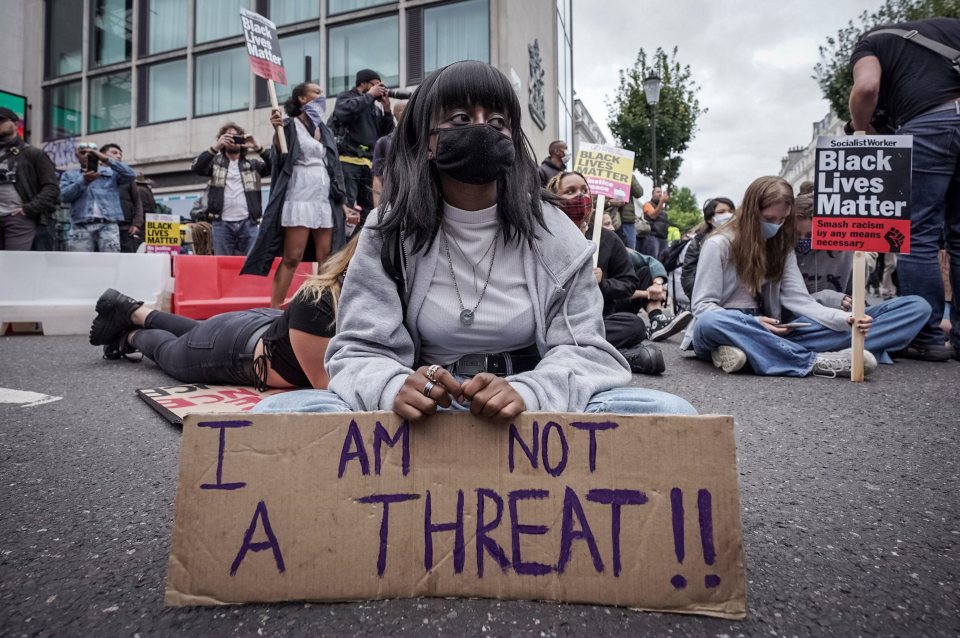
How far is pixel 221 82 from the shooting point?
1770 cm

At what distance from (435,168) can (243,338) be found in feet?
6.13

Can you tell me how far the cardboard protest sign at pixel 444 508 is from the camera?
1.13m

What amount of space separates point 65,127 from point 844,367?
2515 centimetres

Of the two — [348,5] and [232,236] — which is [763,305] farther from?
[348,5]

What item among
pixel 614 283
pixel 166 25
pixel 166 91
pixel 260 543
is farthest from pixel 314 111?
pixel 166 25

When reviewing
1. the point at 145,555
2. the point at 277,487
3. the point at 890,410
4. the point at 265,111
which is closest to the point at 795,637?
the point at 277,487

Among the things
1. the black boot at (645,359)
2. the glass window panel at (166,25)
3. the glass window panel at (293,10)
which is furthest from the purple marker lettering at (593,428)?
the glass window panel at (166,25)

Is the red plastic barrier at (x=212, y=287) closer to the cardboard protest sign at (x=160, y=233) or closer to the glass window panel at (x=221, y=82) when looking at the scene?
the cardboard protest sign at (x=160, y=233)

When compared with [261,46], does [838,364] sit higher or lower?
lower

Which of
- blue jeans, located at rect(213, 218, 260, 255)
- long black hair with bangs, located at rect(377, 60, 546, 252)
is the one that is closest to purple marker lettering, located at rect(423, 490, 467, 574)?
long black hair with bangs, located at rect(377, 60, 546, 252)

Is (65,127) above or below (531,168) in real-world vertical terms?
above

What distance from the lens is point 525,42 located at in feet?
53.1

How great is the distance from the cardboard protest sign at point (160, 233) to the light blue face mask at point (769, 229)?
8086 mm

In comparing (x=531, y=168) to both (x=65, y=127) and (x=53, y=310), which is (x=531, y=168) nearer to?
(x=53, y=310)
